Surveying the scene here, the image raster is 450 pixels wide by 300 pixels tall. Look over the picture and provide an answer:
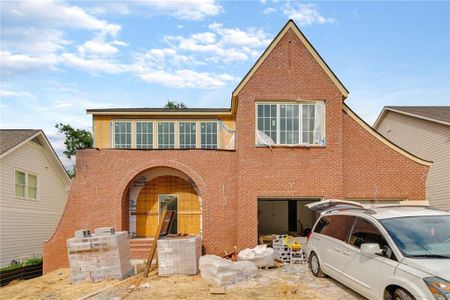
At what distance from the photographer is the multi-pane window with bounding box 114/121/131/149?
19109mm

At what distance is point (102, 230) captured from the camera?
13.2 meters

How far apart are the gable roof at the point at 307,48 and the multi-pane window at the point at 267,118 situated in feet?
3.58

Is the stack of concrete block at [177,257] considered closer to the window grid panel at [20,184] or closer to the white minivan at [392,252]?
the white minivan at [392,252]

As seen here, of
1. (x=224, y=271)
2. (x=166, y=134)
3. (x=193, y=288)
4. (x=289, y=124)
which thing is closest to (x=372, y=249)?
(x=224, y=271)

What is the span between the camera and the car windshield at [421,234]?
7.41m

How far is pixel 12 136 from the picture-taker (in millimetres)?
20859

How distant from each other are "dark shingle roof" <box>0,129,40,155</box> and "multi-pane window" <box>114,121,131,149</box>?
4810mm

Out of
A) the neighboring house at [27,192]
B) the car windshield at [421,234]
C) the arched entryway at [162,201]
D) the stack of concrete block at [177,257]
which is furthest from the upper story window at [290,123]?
the neighboring house at [27,192]

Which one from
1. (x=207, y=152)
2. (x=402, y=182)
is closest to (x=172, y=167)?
(x=207, y=152)

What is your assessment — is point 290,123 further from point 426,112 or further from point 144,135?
point 426,112

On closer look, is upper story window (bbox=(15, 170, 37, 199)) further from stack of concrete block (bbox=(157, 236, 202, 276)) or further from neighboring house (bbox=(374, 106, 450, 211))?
neighboring house (bbox=(374, 106, 450, 211))

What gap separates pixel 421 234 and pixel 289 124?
27.6 feet

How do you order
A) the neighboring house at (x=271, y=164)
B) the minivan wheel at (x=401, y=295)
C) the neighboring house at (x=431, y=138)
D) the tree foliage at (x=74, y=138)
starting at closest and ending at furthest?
the minivan wheel at (x=401, y=295), the neighboring house at (x=271, y=164), the neighboring house at (x=431, y=138), the tree foliage at (x=74, y=138)

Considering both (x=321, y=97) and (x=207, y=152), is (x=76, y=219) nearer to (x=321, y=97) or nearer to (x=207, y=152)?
(x=207, y=152)
